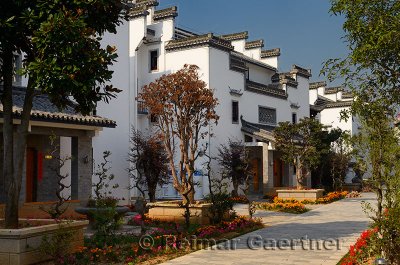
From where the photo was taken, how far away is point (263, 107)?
2945 centimetres

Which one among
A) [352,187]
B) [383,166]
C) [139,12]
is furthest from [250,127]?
[383,166]

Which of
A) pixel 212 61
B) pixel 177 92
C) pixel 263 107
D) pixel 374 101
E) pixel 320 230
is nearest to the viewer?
pixel 374 101

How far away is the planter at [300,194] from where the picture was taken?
23.0 metres

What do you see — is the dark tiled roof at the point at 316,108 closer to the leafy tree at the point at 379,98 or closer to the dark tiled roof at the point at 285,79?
the dark tiled roof at the point at 285,79

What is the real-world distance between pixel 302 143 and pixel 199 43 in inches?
286

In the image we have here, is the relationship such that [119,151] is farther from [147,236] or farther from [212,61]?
[147,236]

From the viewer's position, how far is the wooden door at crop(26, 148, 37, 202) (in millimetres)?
17609

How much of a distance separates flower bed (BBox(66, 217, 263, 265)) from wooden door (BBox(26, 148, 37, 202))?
641cm

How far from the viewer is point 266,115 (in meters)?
29.8

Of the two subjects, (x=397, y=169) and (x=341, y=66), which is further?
(x=341, y=66)

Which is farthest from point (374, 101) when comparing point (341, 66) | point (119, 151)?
point (119, 151)

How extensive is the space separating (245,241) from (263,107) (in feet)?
61.5

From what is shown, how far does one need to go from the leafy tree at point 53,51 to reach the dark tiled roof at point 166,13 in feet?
56.6

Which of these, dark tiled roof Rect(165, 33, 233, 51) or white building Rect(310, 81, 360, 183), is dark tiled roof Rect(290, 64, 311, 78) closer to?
white building Rect(310, 81, 360, 183)
